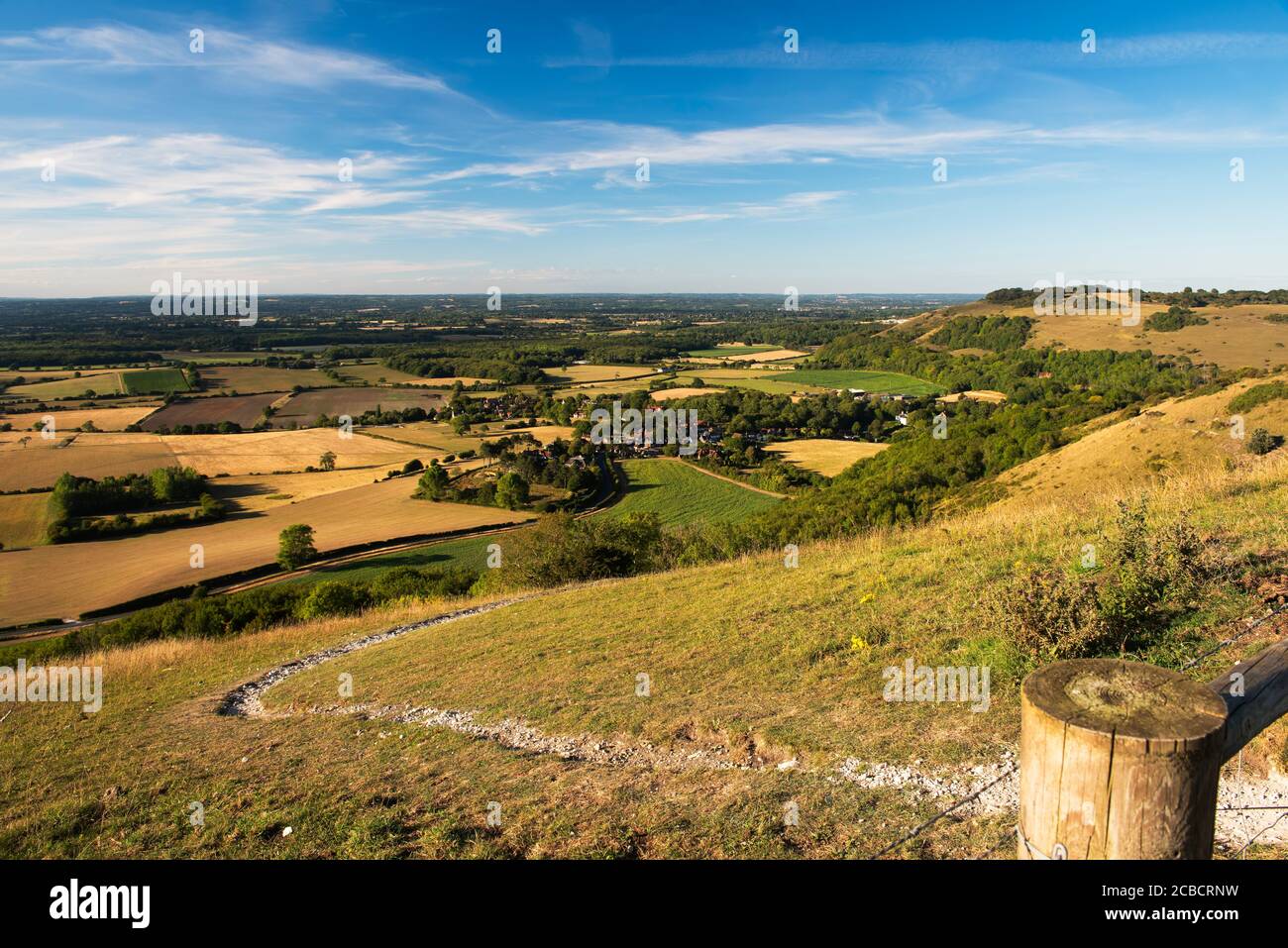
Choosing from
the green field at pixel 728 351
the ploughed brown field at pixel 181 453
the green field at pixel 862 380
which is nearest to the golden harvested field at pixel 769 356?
the green field at pixel 728 351

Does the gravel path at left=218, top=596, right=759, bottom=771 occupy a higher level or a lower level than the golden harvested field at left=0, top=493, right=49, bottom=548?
higher

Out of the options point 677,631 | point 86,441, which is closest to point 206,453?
point 86,441

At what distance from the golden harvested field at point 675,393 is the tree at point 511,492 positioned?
39873 mm

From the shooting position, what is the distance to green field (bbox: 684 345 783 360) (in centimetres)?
14675

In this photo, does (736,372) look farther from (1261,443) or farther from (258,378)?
(1261,443)

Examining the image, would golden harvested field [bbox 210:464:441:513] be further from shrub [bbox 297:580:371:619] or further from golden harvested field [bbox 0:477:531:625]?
shrub [bbox 297:580:371:619]

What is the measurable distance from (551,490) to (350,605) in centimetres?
2765

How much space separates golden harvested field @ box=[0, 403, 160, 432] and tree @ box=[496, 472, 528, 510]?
166 ft

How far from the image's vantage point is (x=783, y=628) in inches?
396

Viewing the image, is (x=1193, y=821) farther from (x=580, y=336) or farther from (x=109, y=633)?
(x=580, y=336)

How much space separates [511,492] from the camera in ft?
176

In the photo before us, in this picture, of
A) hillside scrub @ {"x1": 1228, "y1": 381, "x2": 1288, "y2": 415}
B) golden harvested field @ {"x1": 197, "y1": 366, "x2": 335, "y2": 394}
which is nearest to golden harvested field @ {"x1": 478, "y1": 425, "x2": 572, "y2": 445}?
golden harvested field @ {"x1": 197, "y1": 366, "x2": 335, "y2": 394}

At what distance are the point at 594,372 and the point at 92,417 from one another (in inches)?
2754

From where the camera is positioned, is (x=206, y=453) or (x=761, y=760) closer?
(x=761, y=760)
